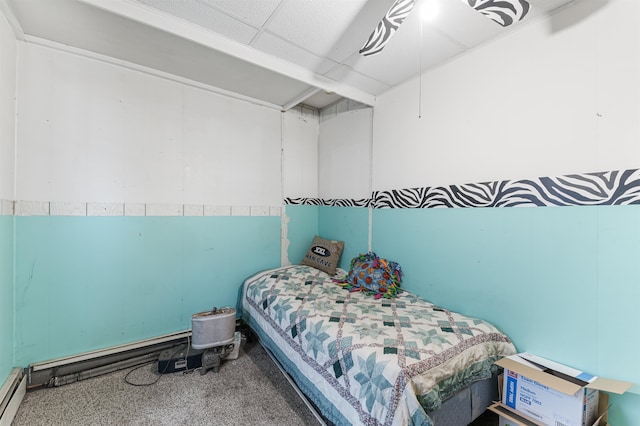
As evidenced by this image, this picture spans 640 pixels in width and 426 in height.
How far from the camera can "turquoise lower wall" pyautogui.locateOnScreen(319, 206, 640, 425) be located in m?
1.32

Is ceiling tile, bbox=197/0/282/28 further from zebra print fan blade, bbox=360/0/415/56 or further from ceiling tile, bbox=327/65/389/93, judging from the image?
ceiling tile, bbox=327/65/389/93

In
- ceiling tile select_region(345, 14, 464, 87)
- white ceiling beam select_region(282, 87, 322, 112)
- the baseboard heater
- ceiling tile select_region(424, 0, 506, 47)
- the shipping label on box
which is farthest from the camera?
white ceiling beam select_region(282, 87, 322, 112)

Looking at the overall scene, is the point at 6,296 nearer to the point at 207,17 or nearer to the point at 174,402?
the point at 174,402

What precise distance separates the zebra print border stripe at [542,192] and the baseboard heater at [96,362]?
264 cm

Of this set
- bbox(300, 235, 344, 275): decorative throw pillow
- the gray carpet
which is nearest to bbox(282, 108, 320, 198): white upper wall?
bbox(300, 235, 344, 275): decorative throw pillow

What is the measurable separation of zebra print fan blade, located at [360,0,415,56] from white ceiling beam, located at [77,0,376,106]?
0.69m

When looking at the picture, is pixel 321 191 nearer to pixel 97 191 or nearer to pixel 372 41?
pixel 372 41

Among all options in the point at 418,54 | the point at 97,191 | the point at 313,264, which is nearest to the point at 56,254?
the point at 97,191

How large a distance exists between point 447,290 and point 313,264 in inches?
58.2

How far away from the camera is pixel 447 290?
206 cm

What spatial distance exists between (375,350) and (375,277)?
99 centimetres

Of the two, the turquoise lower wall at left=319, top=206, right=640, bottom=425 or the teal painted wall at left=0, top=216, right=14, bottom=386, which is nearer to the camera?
the turquoise lower wall at left=319, top=206, right=640, bottom=425

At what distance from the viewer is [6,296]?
1.75 metres

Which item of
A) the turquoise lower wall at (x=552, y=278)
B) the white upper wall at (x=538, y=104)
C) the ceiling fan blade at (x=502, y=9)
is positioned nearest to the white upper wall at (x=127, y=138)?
the white upper wall at (x=538, y=104)
